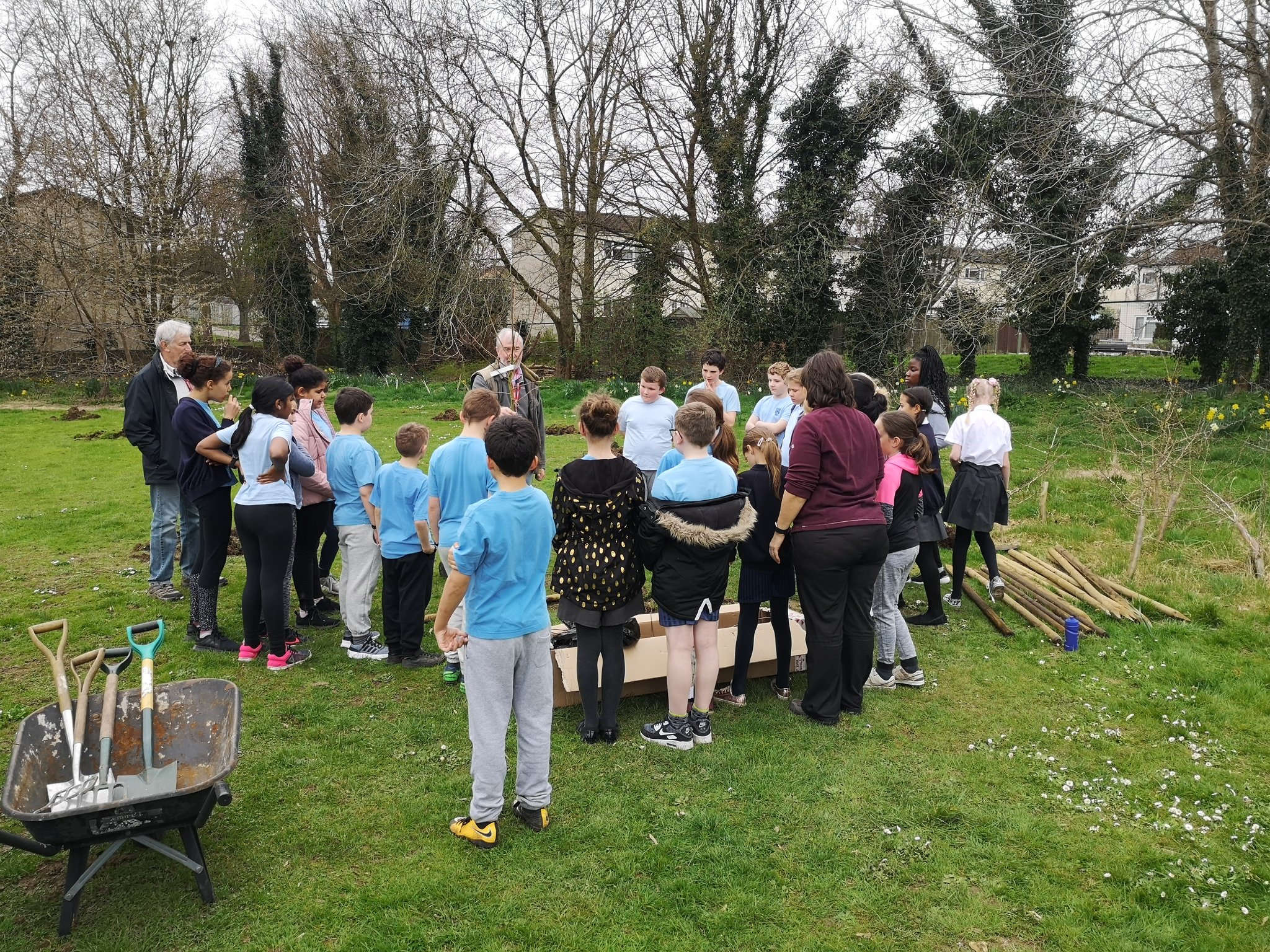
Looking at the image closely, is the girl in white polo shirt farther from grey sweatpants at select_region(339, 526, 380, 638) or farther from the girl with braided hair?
grey sweatpants at select_region(339, 526, 380, 638)

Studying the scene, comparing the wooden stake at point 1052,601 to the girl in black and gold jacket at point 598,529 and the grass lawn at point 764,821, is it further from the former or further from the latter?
the girl in black and gold jacket at point 598,529

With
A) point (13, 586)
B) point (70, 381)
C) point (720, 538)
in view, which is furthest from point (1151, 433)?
point (70, 381)

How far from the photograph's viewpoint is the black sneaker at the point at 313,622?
249 inches

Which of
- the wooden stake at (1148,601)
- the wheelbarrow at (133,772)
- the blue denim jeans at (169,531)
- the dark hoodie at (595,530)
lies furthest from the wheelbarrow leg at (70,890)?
the wooden stake at (1148,601)

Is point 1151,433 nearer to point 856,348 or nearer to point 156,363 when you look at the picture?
point 856,348

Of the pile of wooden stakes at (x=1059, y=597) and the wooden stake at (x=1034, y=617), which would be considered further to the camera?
the pile of wooden stakes at (x=1059, y=597)

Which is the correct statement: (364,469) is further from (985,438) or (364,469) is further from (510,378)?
(985,438)

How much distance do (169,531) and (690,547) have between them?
4.94 meters

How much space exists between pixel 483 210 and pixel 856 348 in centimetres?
1058

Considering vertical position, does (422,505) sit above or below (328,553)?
above

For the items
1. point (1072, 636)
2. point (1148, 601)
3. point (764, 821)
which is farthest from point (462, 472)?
point (1148, 601)

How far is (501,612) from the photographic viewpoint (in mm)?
3398

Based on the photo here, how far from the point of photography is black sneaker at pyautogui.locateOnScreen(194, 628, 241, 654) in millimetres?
5719

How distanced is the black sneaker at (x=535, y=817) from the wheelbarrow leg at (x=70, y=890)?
1752 millimetres
